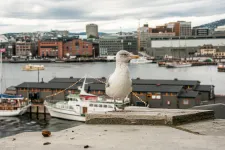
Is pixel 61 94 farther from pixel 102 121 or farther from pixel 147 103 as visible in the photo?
pixel 102 121

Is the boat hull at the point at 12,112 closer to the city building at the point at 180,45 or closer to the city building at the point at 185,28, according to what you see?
the city building at the point at 180,45

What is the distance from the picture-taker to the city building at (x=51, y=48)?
8500 cm

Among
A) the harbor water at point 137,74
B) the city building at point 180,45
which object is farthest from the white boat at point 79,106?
the city building at point 180,45

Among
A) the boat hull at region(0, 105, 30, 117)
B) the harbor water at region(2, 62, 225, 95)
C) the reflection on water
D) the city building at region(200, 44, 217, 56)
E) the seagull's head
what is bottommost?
the reflection on water

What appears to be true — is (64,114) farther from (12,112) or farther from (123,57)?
(123,57)

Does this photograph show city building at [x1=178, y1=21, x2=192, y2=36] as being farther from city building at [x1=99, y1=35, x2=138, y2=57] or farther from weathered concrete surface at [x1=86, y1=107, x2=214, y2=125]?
weathered concrete surface at [x1=86, y1=107, x2=214, y2=125]

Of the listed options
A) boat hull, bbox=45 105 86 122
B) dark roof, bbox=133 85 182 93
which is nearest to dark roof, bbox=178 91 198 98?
dark roof, bbox=133 85 182 93

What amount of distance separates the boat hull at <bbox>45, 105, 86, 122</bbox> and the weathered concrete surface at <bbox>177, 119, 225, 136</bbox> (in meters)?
12.5

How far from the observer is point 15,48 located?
92875mm

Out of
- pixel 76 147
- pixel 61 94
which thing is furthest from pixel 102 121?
pixel 61 94

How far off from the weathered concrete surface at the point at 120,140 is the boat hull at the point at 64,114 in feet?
42.2

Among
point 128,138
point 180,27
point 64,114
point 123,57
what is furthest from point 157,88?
point 180,27

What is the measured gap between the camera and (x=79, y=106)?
16.6m

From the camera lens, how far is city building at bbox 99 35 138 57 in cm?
8900
